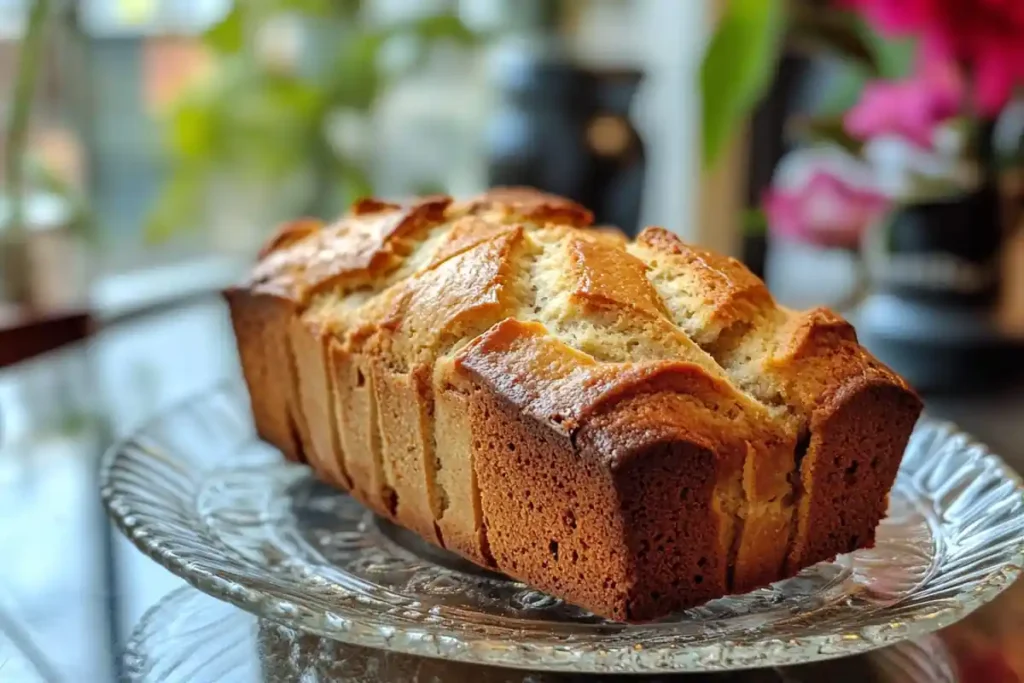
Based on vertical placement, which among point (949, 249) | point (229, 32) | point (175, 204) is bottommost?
point (175, 204)

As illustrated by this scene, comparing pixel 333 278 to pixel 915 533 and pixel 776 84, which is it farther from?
pixel 776 84

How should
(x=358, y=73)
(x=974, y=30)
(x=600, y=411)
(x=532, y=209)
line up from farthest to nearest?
(x=358, y=73) → (x=974, y=30) → (x=532, y=209) → (x=600, y=411)

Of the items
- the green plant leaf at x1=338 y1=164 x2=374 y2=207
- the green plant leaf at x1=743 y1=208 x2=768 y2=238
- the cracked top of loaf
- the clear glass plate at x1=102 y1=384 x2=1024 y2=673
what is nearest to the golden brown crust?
the cracked top of loaf


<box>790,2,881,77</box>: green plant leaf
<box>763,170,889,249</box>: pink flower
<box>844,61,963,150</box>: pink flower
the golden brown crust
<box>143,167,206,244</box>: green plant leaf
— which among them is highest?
<box>790,2,881,77</box>: green plant leaf

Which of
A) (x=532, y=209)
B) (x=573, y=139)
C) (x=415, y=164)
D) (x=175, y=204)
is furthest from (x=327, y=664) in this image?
(x=415, y=164)

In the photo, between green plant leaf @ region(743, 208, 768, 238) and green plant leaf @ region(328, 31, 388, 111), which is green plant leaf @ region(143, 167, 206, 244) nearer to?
green plant leaf @ region(328, 31, 388, 111)

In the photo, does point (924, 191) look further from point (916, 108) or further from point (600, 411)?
point (600, 411)

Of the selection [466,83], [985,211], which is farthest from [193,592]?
[466,83]
